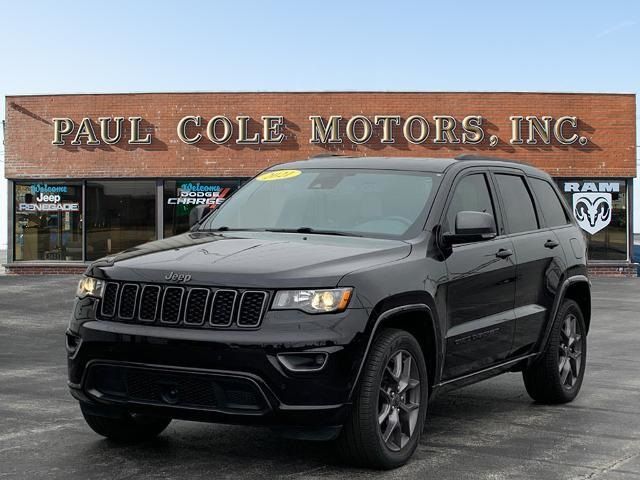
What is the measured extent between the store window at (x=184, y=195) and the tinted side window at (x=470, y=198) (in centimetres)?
2005

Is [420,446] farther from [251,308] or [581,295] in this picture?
[581,295]

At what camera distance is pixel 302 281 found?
5129mm

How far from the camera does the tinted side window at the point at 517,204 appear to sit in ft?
24.4

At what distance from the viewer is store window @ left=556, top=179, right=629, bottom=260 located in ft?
89.7

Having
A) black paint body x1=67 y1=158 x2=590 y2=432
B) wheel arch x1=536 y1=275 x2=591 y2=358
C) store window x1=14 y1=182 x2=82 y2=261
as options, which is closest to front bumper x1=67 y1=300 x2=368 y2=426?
black paint body x1=67 y1=158 x2=590 y2=432

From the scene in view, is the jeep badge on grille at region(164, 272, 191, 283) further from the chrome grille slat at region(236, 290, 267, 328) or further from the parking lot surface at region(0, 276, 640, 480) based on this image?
the parking lot surface at region(0, 276, 640, 480)

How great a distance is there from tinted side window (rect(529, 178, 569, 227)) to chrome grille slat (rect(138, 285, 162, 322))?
384cm

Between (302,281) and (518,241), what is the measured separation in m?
2.70

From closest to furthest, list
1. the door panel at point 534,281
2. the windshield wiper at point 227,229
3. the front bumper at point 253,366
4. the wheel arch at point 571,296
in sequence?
the front bumper at point 253,366
the windshield wiper at point 227,229
the door panel at point 534,281
the wheel arch at point 571,296

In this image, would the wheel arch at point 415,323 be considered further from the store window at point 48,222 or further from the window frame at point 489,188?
the store window at point 48,222

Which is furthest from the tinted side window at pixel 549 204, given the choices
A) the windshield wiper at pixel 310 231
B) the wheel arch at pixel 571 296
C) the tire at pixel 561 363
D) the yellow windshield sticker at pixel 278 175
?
the windshield wiper at pixel 310 231

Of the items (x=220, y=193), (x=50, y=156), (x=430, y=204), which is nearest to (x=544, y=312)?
(x=430, y=204)

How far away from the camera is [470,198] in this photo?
696 cm

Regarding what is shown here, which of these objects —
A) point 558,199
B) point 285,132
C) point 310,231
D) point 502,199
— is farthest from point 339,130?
point 310,231
